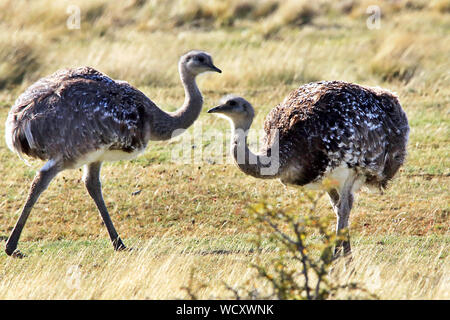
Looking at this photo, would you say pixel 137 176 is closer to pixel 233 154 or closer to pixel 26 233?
pixel 26 233

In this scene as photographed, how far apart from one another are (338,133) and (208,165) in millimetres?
3818

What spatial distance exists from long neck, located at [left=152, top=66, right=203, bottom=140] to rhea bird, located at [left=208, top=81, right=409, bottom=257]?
109 centimetres

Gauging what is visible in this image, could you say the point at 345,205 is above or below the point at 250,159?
below

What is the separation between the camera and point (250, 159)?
7.82 meters

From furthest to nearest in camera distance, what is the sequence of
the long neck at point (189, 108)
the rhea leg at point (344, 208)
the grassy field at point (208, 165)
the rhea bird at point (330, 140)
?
the long neck at point (189, 108)
the rhea leg at point (344, 208)
the rhea bird at point (330, 140)
the grassy field at point (208, 165)

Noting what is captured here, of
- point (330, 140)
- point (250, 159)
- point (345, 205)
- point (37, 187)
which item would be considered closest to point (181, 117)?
point (250, 159)

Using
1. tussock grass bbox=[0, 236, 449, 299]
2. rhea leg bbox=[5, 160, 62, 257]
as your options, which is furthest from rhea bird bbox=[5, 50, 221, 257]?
tussock grass bbox=[0, 236, 449, 299]

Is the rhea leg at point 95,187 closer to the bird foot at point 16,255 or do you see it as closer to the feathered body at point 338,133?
the bird foot at point 16,255

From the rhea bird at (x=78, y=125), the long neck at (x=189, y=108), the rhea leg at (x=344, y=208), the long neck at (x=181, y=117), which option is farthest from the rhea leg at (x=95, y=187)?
the rhea leg at (x=344, y=208)

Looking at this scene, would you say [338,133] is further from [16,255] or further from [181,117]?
[16,255]

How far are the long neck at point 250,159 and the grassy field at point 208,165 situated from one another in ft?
1.53

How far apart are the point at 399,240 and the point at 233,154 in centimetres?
228

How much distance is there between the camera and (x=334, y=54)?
57.6 feet

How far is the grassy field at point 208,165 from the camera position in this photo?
299 inches
